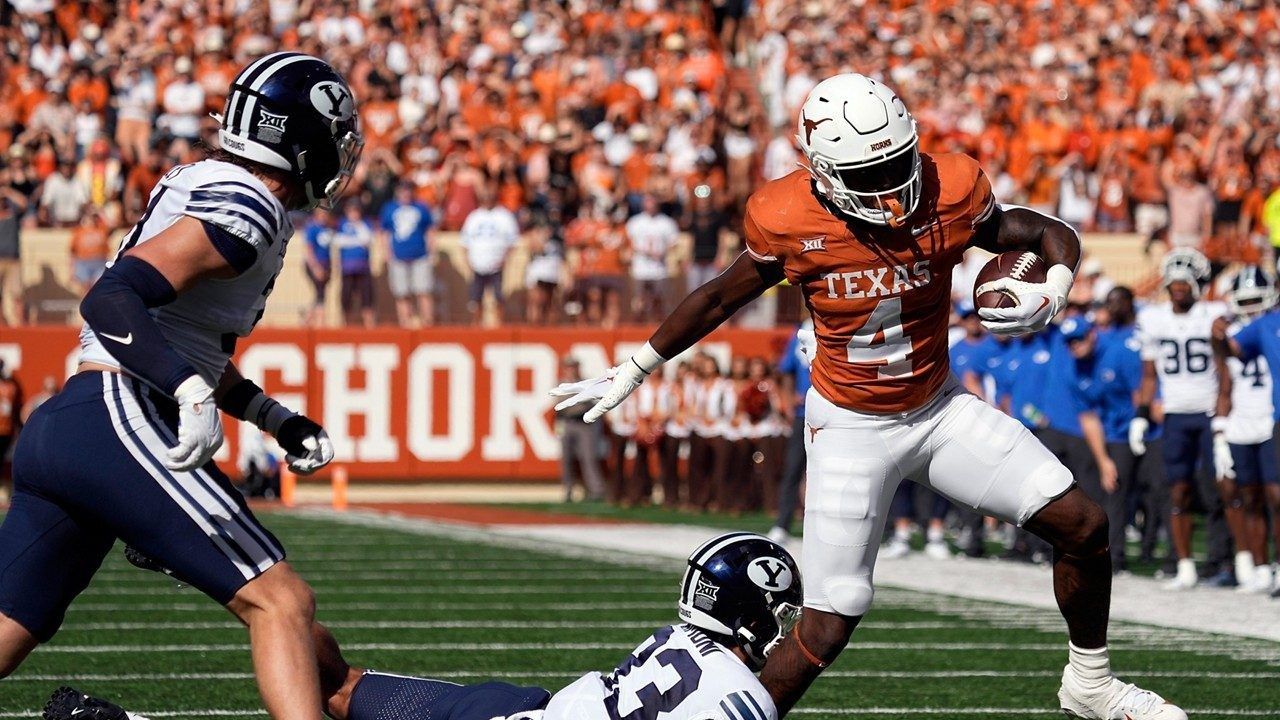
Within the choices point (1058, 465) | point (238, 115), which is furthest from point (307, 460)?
point (1058, 465)

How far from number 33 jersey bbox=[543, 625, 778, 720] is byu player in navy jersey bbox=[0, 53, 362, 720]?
597mm

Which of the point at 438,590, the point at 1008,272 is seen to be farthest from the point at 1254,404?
the point at 1008,272

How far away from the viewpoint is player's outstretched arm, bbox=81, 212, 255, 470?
4.26 meters

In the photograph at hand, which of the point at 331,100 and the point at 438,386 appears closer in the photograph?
the point at 331,100

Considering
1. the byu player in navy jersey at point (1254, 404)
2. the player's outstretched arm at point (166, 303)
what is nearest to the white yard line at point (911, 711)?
the player's outstretched arm at point (166, 303)

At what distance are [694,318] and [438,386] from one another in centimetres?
1441

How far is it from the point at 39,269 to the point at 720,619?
15.4 m

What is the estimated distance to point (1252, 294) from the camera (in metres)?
10.7

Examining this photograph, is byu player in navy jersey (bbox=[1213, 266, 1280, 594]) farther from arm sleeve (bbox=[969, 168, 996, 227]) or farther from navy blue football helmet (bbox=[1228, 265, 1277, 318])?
arm sleeve (bbox=[969, 168, 996, 227])

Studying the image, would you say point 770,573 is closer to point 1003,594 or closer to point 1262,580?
point 1003,594

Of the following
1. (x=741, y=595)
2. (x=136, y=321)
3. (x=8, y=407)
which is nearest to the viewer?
(x=136, y=321)

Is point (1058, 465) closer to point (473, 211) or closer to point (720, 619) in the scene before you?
point (720, 619)

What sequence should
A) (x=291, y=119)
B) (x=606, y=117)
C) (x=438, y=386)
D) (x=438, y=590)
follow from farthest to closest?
(x=606, y=117) < (x=438, y=386) < (x=438, y=590) < (x=291, y=119)

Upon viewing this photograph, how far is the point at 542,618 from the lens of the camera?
30.6 ft
